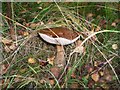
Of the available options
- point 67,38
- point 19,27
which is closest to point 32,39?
point 19,27

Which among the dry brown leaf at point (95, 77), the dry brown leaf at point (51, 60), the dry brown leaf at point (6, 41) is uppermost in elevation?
the dry brown leaf at point (6, 41)

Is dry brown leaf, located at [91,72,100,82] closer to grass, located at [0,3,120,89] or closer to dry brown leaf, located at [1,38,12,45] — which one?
grass, located at [0,3,120,89]

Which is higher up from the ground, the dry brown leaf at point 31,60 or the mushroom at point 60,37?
the mushroom at point 60,37

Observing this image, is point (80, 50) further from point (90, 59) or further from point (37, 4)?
point (37, 4)

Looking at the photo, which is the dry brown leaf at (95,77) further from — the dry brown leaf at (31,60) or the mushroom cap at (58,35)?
the dry brown leaf at (31,60)

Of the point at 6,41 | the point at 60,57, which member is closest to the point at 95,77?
the point at 60,57

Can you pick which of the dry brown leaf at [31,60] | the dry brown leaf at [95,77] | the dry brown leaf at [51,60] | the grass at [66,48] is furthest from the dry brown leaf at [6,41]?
the dry brown leaf at [95,77]
